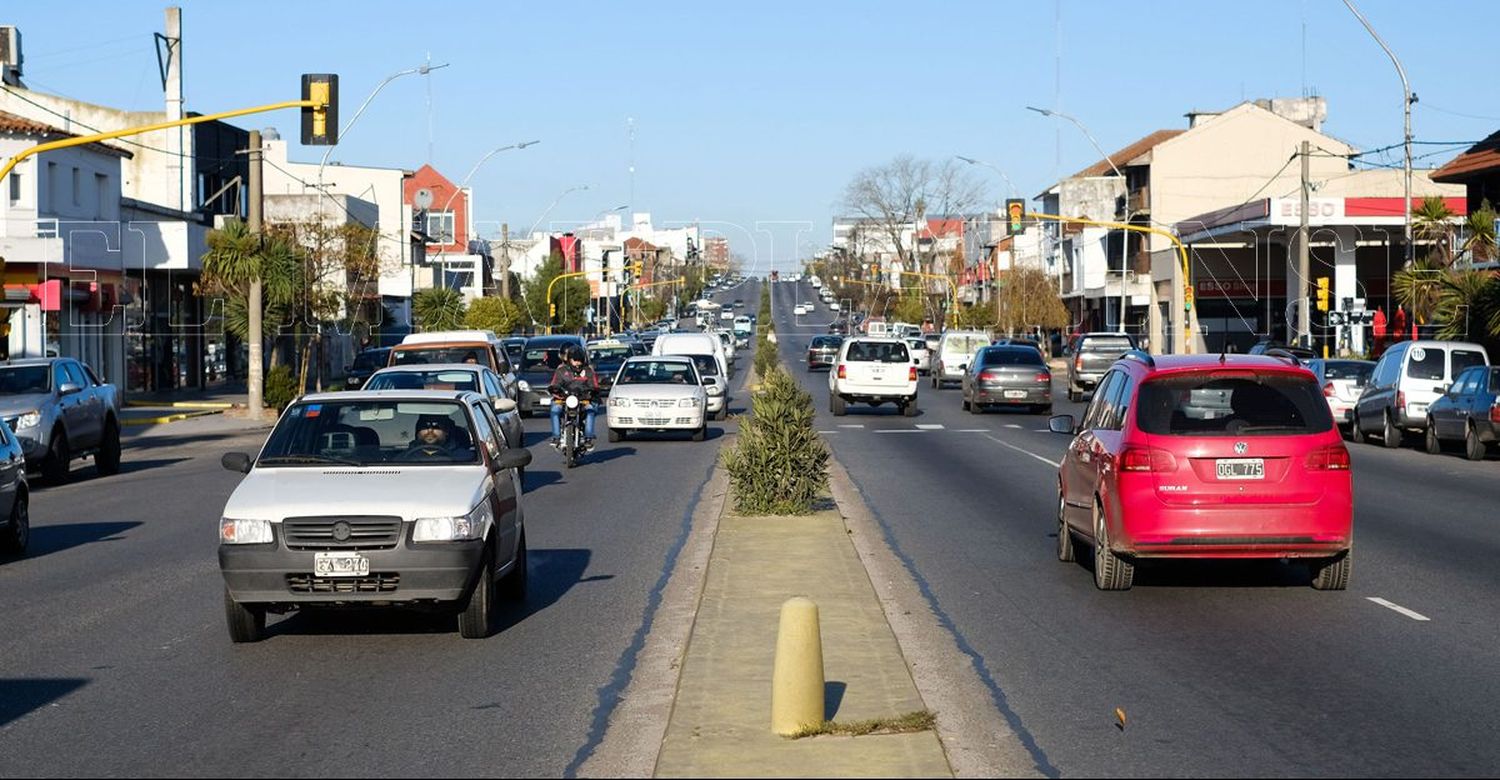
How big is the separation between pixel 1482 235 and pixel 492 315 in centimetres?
4617

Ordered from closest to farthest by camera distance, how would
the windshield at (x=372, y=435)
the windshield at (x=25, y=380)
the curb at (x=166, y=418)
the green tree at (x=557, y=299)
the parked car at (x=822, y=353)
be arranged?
the windshield at (x=372, y=435), the windshield at (x=25, y=380), the curb at (x=166, y=418), the parked car at (x=822, y=353), the green tree at (x=557, y=299)

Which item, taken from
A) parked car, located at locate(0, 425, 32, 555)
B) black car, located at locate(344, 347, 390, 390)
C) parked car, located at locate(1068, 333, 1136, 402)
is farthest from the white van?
parked car, located at locate(0, 425, 32, 555)

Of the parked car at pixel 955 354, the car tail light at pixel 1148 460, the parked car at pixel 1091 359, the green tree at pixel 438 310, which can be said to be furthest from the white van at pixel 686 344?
the car tail light at pixel 1148 460

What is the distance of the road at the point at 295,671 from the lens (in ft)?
26.8

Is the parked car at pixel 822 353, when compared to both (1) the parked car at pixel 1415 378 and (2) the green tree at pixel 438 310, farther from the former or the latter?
(1) the parked car at pixel 1415 378

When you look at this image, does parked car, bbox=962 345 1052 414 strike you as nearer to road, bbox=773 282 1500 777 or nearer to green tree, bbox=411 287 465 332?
road, bbox=773 282 1500 777

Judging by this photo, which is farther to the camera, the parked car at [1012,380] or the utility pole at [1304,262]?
the utility pole at [1304,262]

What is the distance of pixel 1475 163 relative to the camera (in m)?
48.1

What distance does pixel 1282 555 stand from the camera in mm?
12555

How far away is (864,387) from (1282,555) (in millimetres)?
28586

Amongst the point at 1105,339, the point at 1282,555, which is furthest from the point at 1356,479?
the point at 1105,339

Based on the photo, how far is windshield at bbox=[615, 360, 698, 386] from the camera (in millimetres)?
33094

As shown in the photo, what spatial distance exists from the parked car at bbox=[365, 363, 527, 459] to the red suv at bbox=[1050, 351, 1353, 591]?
40.5 feet

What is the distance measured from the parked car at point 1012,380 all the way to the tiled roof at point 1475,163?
1416 cm
